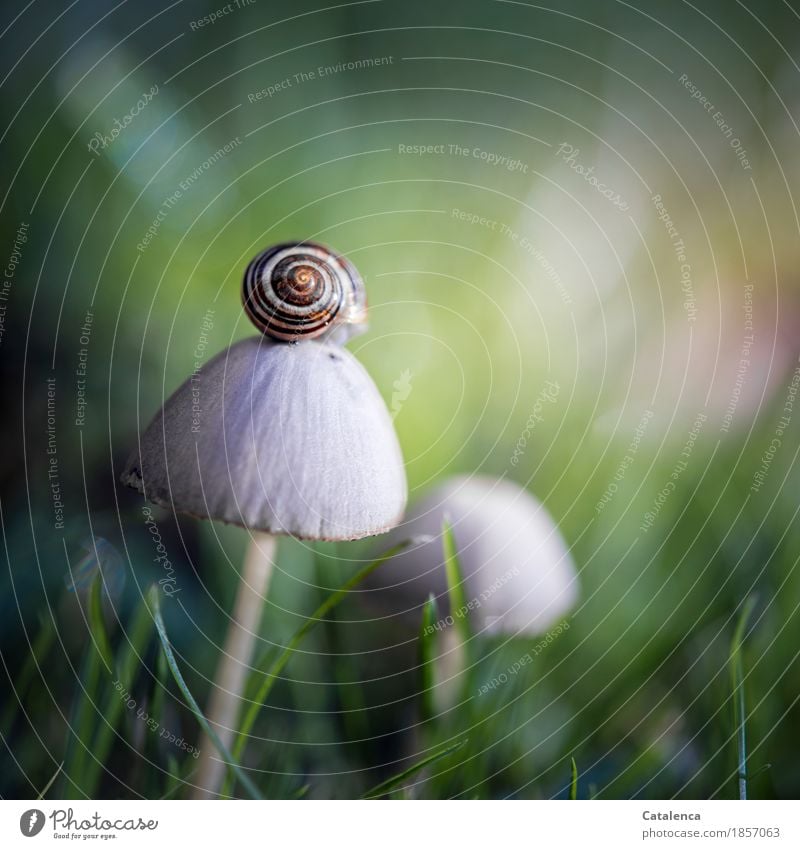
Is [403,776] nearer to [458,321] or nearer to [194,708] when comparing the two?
[194,708]

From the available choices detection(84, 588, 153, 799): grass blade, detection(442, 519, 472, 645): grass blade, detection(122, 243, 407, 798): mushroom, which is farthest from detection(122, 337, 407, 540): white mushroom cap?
detection(84, 588, 153, 799): grass blade

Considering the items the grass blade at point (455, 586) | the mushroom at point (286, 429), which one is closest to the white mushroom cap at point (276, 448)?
the mushroom at point (286, 429)

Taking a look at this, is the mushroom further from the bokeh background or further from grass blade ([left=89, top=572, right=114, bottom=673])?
the bokeh background

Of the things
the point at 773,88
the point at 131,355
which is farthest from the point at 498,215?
the point at 131,355

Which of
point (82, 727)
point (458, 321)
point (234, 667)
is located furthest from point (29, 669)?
point (458, 321)

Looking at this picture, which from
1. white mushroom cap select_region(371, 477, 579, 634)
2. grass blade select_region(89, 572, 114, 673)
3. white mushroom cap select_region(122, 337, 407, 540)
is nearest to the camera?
white mushroom cap select_region(122, 337, 407, 540)
